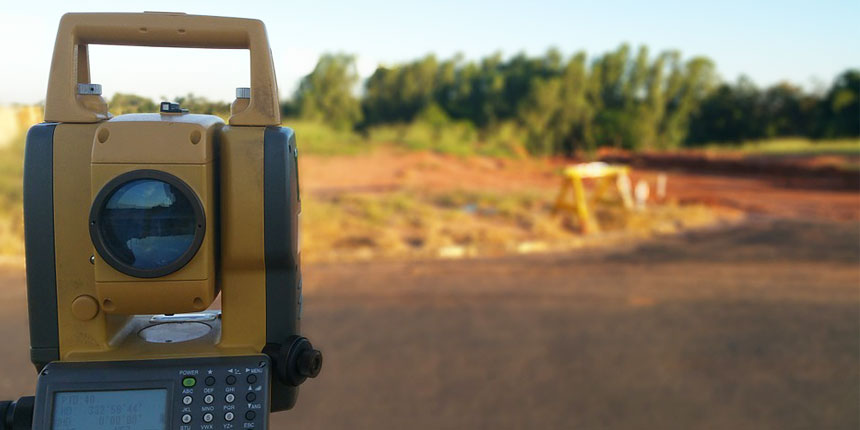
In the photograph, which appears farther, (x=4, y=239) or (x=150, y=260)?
(x=4, y=239)

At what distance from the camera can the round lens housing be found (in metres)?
1.09

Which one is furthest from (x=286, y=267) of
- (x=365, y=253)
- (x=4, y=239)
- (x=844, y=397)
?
(x=4, y=239)

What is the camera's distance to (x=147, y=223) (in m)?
1.12

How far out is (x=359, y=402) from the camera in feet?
15.3

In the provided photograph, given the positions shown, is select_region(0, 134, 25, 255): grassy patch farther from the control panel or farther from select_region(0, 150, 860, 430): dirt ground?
the control panel

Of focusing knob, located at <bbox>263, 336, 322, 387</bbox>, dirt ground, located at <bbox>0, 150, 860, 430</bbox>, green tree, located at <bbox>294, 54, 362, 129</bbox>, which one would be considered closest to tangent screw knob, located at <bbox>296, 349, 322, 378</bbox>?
focusing knob, located at <bbox>263, 336, 322, 387</bbox>

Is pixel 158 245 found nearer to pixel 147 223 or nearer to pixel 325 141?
pixel 147 223

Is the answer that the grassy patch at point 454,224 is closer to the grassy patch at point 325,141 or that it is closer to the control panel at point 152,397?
the grassy patch at point 325,141

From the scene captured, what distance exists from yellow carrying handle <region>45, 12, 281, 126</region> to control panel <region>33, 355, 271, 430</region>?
38cm

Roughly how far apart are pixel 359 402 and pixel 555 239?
22.3ft

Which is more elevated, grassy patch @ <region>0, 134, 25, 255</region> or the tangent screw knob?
the tangent screw knob

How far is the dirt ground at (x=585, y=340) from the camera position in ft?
14.8

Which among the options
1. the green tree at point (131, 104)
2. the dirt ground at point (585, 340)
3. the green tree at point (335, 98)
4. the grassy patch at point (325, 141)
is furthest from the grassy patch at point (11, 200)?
the grassy patch at point (325, 141)

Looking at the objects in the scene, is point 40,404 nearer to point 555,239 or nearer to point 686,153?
point 555,239
